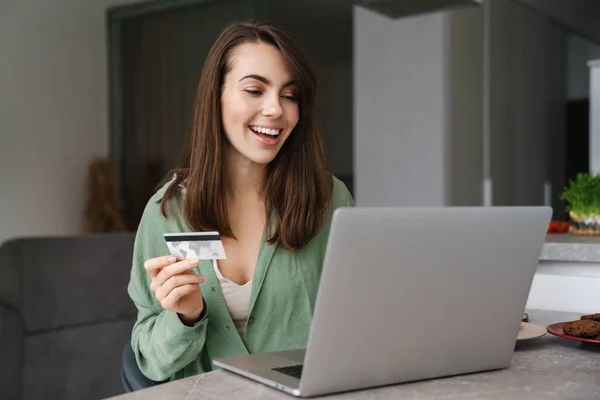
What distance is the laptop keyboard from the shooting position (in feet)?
3.08

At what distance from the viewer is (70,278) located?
242 cm

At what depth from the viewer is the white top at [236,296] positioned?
1.40m

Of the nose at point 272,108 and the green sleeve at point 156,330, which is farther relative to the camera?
the nose at point 272,108

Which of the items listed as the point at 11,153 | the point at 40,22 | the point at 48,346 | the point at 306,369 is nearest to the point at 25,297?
the point at 48,346

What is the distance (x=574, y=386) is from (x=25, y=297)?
1897mm

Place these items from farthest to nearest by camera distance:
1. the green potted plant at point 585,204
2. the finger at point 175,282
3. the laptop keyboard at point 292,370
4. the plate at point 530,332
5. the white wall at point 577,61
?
the white wall at point 577,61, the green potted plant at point 585,204, the plate at point 530,332, the finger at point 175,282, the laptop keyboard at point 292,370

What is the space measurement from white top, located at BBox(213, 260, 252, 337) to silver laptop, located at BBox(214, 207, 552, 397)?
38 cm

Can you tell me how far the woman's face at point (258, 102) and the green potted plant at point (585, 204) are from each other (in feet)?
3.47

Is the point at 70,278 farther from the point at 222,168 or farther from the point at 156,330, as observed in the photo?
the point at 156,330

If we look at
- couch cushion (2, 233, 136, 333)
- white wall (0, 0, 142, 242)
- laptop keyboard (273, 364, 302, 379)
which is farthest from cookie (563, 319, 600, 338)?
white wall (0, 0, 142, 242)

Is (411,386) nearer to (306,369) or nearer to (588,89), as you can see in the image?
(306,369)

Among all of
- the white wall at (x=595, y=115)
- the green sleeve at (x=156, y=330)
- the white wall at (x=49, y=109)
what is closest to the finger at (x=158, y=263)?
the green sleeve at (x=156, y=330)

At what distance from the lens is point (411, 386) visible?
0.92m

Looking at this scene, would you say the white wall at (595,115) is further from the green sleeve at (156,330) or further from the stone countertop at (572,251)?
the green sleeve at (156,330)
